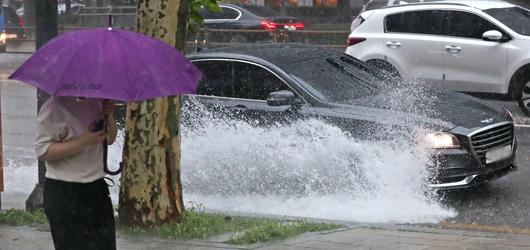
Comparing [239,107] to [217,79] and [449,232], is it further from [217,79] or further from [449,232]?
[449,232]

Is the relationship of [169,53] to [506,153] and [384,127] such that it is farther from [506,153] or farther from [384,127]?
[506,153]

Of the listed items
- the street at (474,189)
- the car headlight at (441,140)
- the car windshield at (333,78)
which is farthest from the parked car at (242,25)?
the car headlight at (441,140)

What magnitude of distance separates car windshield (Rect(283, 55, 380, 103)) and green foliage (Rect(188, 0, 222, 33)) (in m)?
1.95

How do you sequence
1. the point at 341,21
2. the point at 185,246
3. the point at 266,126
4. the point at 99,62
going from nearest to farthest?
the point at 99,62
the point at 185,246
the point at 266,126
the point at 341,21

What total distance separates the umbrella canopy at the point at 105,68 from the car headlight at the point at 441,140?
14.1ft

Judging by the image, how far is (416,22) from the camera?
14320mm

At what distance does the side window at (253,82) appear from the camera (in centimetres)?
896

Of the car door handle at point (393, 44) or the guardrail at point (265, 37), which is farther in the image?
the guardrail at point (265, 37)

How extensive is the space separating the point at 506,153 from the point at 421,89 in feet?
3.81

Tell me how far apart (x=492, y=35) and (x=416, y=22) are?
144 cm

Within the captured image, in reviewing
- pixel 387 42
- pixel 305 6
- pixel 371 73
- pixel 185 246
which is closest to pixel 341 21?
pixel 305 6

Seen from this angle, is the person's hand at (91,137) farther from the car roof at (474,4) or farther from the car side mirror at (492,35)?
the car roof at (474,4)

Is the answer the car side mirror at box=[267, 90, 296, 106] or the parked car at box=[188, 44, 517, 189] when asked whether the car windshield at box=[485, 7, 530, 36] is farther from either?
the car side mirror at box=[267, 90, 296, 106]

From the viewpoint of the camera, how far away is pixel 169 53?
4.19 m
